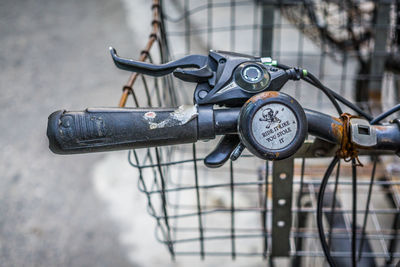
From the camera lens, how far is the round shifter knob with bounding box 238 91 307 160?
0.43 meters

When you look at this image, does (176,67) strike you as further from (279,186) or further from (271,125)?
(279,186)

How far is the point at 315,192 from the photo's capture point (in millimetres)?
1073

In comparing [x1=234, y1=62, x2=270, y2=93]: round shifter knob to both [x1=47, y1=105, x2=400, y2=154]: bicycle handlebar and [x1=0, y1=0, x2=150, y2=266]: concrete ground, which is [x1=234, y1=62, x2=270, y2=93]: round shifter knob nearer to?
[x1=47, y1=105, x2=400, y2=154]: bicycle handlebar

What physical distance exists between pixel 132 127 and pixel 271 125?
5.8 inches

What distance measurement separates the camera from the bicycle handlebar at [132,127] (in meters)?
0.43

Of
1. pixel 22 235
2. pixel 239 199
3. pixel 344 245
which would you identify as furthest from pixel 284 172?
pixel 22 235

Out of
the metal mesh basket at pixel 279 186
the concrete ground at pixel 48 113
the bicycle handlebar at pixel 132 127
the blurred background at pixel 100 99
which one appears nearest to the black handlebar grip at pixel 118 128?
the bicycle handlebar at pixel 132 127

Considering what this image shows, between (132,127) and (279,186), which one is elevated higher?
(132,127)

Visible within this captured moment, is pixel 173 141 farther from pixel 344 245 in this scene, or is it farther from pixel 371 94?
pixel 371 94

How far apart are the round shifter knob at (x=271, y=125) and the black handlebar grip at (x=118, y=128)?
0.06 m

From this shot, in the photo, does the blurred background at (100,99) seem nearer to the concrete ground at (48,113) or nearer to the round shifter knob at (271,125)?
the concrete ground at (48,113)

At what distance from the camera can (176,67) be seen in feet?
1.65

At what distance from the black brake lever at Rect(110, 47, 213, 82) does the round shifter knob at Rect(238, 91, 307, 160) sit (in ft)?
0.25

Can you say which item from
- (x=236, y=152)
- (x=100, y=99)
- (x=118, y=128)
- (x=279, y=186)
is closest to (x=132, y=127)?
(x=118, y=128)
